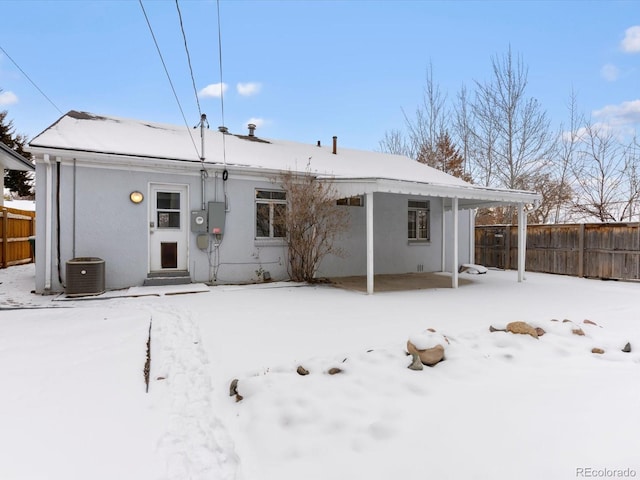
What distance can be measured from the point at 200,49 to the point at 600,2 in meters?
11.1

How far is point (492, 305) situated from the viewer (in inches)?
251

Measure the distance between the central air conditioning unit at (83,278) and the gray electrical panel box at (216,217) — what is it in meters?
2.31

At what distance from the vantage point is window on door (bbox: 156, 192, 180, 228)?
25.8ft

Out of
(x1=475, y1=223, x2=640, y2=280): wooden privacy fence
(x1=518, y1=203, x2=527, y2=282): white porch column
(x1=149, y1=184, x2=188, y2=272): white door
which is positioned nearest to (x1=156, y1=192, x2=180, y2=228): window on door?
(x1=149, y1=184, x2=188, y2=272): white door

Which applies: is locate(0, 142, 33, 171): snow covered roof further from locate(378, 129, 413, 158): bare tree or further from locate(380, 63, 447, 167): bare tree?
locate(378, 129, 413, 158): bare tree

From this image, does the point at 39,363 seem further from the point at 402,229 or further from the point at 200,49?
the point at 402,229

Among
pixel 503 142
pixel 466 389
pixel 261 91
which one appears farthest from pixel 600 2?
pixel 466 389

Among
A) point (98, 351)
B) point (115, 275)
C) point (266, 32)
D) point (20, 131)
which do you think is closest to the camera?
point (98, 351)

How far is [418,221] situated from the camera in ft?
37.7

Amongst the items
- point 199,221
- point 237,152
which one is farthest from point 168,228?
point 237,152

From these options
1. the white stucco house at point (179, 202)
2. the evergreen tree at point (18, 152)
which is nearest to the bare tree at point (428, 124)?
the white stucco house at point (179, 202)

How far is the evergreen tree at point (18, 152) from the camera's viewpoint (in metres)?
21.2

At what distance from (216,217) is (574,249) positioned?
10588 mm

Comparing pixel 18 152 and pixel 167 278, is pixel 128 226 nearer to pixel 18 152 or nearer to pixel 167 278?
pixel 167 278
